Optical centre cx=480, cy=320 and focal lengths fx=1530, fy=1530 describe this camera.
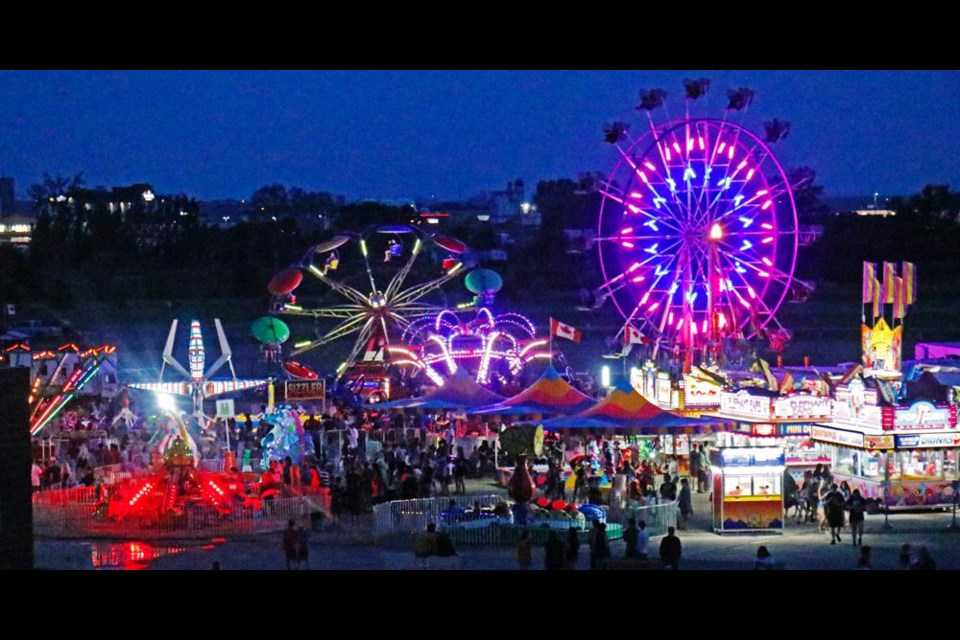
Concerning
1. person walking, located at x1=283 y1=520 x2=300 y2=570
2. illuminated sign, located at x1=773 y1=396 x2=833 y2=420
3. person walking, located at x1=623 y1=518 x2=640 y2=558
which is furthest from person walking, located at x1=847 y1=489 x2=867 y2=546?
person walking, located at x1=283 y1=520 x2=300 y2=570

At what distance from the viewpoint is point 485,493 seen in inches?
1029

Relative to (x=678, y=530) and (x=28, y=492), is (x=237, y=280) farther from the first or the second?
(x=28, y=492)

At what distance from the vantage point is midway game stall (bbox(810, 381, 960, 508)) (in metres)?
24.1

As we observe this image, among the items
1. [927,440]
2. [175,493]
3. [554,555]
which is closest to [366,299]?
[175,493]

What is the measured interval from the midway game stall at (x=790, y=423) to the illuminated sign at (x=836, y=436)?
12 centimetres

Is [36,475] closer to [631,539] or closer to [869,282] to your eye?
[631,539]

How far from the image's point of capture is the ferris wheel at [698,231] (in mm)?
32625

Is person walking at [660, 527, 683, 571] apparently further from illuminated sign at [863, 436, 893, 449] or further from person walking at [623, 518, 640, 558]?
illuminated sign at [863, 436, 893, 449]

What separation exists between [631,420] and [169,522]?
25.6 feet

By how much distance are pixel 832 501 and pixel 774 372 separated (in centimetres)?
845

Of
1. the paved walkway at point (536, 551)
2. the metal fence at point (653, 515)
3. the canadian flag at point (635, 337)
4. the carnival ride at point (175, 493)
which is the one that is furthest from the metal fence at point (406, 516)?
the canadian flag at point (635, 337)

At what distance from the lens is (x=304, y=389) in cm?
3159

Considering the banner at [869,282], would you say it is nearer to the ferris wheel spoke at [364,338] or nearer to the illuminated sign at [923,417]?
the illuminated sign at [923,417]
